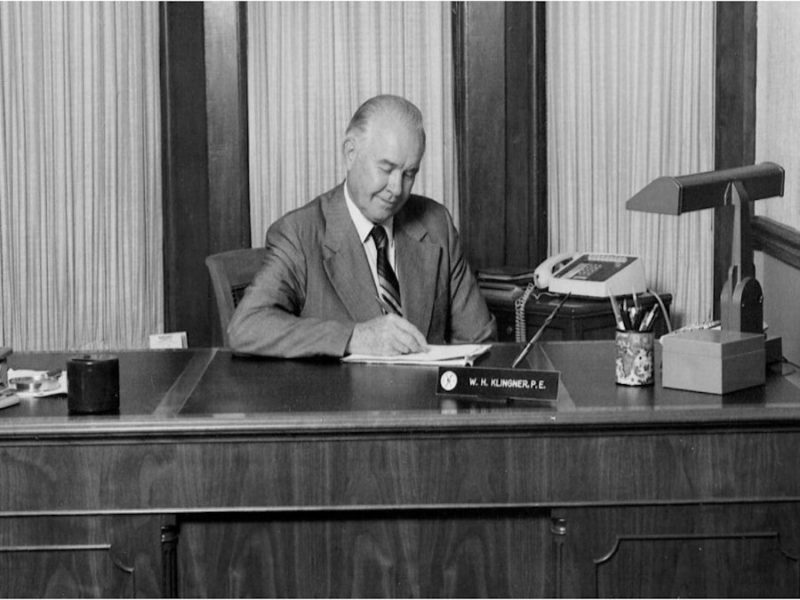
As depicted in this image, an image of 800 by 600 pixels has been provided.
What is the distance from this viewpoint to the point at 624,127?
4.66m

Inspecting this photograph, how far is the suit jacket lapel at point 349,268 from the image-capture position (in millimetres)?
3512

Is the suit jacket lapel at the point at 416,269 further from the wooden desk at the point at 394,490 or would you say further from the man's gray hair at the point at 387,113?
the wooden desk at the point at 394,490

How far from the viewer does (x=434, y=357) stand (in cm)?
302

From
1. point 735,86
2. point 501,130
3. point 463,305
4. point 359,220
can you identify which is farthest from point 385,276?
point 735,86

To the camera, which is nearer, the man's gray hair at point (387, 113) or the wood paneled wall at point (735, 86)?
the man's gray hair at point (387, 113)

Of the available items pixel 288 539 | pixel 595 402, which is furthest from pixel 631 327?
pixel 288 539

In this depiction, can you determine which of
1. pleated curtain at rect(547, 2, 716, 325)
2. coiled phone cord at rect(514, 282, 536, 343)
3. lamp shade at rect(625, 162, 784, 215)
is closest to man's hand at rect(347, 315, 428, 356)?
lamp shade at rect(625, 162, 784, 215)

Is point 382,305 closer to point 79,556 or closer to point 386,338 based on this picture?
point 386,338

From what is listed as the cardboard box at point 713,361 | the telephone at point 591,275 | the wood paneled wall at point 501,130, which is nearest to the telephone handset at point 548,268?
the telephone at point 591,275

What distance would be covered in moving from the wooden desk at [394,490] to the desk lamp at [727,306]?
0.09 m

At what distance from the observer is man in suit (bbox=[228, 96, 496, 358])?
3404mm

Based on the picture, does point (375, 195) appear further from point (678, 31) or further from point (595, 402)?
point (678, 31)

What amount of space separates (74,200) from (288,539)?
241cm

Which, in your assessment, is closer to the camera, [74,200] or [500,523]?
[500,523]
